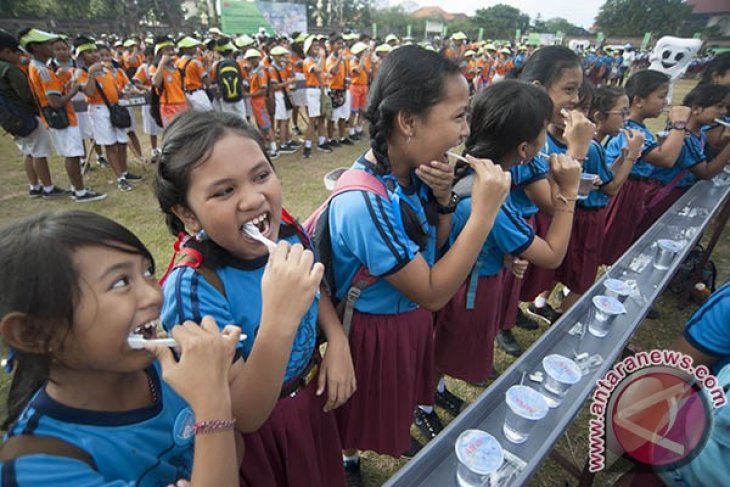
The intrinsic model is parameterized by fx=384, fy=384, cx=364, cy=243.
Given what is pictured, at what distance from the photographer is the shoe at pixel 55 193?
18.2 ft

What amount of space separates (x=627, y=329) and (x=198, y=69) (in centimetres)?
748

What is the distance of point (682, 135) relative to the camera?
307 cm

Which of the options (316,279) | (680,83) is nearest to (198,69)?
(316,279)

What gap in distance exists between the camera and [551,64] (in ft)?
8.11

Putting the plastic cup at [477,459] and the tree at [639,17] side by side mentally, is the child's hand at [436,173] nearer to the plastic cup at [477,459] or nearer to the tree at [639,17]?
the plastic cup at [477,459]

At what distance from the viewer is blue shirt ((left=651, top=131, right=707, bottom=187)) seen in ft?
11.0

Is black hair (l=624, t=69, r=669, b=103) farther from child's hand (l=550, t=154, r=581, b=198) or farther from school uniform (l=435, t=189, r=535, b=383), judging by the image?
school uniform (l=435, t=189, r=535, b=383)

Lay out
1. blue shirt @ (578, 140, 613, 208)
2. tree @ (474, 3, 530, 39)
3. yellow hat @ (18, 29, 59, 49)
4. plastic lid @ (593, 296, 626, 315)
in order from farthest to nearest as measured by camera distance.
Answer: tree @ (474, 3, 530, 39)
yellow hat @ (18, 29, 59, 49)
blue shirt @ (578, 140, 613, 208)
plastic lid @ (593, 296, 626, 315)

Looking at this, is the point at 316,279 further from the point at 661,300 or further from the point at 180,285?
Answer: the point at 661,300

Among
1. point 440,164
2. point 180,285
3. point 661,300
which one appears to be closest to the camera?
point 180,285

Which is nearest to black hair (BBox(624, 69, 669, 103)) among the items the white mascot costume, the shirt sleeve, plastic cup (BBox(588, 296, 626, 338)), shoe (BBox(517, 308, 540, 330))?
shoe (BBox(517, 308, 540, 330))

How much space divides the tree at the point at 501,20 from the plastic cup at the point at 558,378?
53.3 metres

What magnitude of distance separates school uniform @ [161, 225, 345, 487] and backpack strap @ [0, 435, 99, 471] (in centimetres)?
36

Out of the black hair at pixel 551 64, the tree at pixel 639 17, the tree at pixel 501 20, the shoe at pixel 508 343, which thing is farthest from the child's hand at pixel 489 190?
the tree at pixel 501 20
